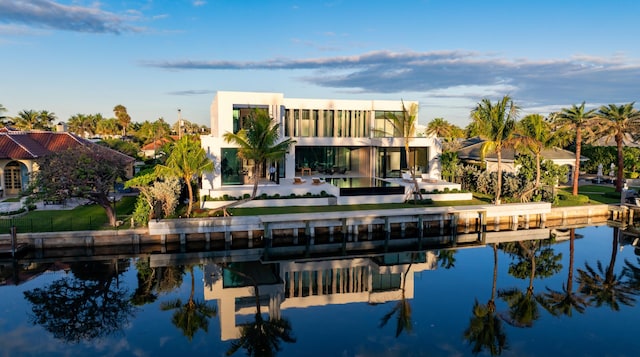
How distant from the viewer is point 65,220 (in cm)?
2767

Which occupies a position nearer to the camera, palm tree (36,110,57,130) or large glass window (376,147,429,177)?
large glass window (376,147,429,177)

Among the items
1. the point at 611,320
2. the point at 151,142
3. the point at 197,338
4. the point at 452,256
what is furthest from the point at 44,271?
the point at 151,142

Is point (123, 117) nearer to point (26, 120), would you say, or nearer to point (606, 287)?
point (26, 120)

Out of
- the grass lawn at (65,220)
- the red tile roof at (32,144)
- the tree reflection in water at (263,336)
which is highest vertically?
the red tile roof at (32,144)

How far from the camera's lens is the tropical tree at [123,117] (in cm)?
9794

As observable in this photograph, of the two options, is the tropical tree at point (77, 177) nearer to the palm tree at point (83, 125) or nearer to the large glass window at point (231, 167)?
the large glass window at point (231, 167)

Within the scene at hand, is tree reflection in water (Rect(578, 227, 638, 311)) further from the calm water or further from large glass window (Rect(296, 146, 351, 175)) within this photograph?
large glass window (Rect(296, 146, 351, 175))

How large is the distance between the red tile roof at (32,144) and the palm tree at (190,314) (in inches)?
652

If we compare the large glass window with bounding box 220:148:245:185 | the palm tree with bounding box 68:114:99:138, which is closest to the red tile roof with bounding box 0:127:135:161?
the large glass window with bounding box 220:148:245:185

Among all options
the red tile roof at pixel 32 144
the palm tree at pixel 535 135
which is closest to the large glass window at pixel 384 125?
the palm tree at pixel 535 135

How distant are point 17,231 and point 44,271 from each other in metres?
4.26

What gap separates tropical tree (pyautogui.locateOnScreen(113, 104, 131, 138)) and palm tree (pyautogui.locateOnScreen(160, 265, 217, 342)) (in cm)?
8616

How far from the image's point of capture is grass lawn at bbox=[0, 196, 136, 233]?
1014 inches

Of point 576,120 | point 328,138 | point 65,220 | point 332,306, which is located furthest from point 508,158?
point 65,220
